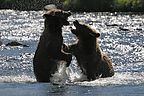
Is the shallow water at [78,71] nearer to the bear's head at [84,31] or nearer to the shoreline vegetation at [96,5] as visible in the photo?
the bear's head at [84,31]

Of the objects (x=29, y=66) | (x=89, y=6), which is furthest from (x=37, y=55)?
(x=89, y=6)

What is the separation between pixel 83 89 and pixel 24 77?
174 inches

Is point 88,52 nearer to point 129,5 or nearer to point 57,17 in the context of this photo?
point 57,17

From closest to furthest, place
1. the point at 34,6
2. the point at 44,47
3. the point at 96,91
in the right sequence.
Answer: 1. the point at 96,91
2. the point at 44,47
3. the point at 34,6

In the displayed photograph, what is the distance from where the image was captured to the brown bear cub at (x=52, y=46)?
18.5 metres

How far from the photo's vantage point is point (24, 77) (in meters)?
21.0

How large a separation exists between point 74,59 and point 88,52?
885 centimetres

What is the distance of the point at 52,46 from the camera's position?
18.4m

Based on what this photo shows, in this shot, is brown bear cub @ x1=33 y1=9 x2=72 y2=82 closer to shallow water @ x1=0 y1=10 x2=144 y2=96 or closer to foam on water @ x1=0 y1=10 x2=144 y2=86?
foam on water @ x1=0 y1=10 x2=144 y2=86

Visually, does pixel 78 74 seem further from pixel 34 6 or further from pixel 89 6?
pixel 34 6

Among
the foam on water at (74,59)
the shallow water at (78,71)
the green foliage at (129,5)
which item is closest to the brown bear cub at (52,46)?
the foam on water at (74,59)

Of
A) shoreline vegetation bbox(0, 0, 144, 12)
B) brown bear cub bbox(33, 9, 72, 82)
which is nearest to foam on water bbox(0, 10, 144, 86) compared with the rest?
brown bear cub bbox(33, 9, 72, 82)

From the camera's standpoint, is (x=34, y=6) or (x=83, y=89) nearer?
(x=83, y=89)

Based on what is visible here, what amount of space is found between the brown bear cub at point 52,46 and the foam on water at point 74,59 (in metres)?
0.28
